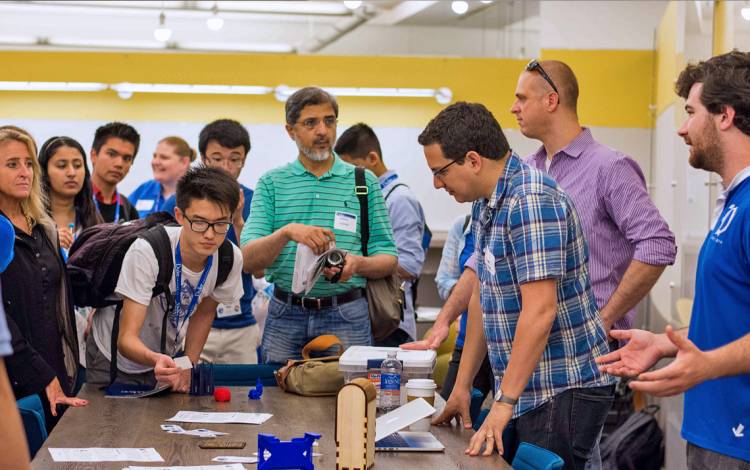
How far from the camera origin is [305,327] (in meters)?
4.18

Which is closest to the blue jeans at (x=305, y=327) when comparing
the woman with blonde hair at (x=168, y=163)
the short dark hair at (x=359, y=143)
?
the short dark hair at (x=359, y=143)

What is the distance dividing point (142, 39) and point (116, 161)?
781cm

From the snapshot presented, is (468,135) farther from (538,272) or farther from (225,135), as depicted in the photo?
(225,135)

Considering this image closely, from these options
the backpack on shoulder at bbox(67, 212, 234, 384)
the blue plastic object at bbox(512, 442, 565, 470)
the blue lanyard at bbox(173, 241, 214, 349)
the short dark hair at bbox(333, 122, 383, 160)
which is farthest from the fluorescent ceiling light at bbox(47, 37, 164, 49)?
the blue plastic object at bbox(512, 442, 565, 470)

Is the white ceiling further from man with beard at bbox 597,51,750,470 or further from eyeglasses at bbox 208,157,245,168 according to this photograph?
man with beard at bbox 597,51,750,470

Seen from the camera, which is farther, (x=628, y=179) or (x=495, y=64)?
(x=495, y=64)

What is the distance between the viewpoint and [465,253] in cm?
511

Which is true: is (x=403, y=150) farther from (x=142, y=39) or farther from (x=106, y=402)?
(x=106, y=402)

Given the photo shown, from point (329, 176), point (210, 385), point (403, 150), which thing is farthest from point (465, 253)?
point (403, 150)

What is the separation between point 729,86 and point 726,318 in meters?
0.56

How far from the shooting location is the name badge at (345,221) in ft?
14.1

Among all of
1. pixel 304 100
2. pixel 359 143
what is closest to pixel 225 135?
pixel 359 143

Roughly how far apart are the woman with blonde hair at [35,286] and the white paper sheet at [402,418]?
1366mm

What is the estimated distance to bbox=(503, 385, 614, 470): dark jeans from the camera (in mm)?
2881
